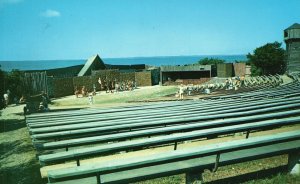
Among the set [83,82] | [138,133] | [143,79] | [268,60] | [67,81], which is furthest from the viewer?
[268,60]

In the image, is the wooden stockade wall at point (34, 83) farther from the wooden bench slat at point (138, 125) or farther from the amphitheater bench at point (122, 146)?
the amphitheater bench at point (122, 146)

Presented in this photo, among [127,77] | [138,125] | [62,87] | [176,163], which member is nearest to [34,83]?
[62,87]

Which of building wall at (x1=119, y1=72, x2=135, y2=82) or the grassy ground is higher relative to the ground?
building wall at (x1=119, y1=72, x2=135, y2=82)

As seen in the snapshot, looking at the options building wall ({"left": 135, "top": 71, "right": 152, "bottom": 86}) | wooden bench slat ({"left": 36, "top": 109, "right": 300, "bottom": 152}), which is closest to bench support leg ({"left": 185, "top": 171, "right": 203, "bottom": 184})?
wooden bench slat ({"left": 36, "top": 109, "right": 300, "bottom": 152})

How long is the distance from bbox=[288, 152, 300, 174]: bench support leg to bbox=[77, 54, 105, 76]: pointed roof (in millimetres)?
42388

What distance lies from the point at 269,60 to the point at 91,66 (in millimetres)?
31118

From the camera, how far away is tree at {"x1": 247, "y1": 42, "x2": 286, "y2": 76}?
53.8 metres

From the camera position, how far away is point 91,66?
47750 millimetres

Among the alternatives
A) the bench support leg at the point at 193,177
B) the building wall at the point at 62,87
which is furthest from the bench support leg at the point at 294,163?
the building wall at the point at 62,87

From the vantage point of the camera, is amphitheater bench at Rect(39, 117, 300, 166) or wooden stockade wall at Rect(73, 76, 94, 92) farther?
wooden stockade wall at Rect(73, 76, 94, 92)

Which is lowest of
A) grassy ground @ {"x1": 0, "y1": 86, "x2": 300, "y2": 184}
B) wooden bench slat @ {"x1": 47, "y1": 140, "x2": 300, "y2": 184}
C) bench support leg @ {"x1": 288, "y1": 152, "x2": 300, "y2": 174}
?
grassy ground @ {"x1": 0, "y1": 86, "x2": 300, "y2": 184}

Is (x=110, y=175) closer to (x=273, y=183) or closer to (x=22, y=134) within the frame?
(x=273, y=183)

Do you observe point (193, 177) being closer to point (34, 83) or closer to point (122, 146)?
point (122, 146)

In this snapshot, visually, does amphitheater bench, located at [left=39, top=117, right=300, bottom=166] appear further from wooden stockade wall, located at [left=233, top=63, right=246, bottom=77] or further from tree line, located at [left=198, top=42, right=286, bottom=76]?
wooden stockade wall, located at [left=233, top=63, right=246, bottom=77]
